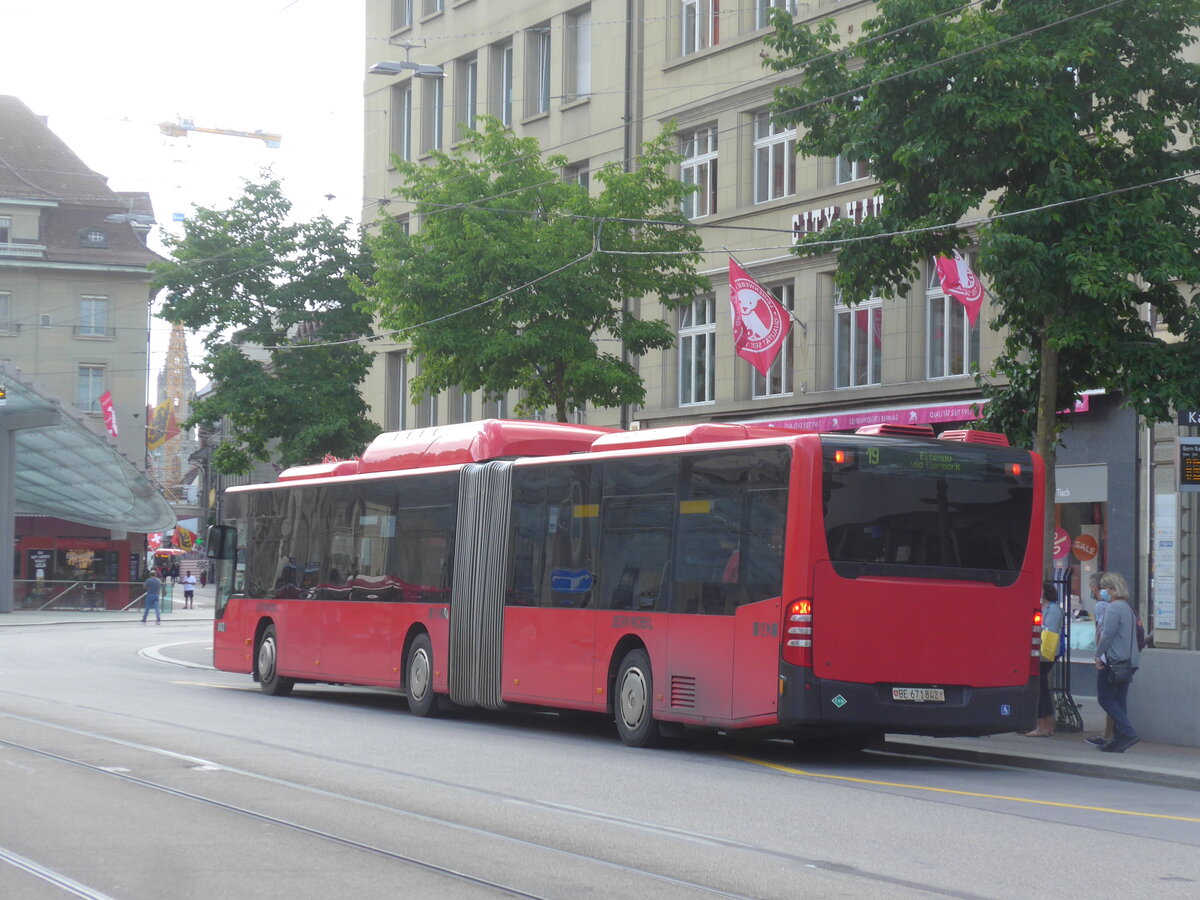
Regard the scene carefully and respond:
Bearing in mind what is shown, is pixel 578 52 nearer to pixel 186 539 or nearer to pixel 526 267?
pixel 526 267

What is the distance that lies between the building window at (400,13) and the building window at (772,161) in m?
16.9

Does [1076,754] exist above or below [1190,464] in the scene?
below

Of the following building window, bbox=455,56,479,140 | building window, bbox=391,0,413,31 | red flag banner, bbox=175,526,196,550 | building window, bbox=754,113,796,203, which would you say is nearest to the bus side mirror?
building window, bbox=754,113,796,203

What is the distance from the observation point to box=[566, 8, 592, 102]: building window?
3912 cm

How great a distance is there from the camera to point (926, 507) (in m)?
14.9

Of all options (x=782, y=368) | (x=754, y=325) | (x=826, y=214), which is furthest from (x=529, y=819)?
(x=782, y=368)

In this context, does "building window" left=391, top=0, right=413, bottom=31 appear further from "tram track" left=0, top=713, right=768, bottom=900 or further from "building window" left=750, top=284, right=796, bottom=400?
"tram track" left=0, top=713, right=768, bottom=900

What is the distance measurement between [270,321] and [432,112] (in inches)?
372

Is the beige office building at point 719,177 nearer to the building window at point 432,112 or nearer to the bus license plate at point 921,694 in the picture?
the building window at point 432,112

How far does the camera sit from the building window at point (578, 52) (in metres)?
39.1

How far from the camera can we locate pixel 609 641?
16719mm

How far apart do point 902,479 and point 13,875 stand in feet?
27.8

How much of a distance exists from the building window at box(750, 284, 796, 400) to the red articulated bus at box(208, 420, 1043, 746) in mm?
13076

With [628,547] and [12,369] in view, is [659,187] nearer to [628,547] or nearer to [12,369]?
[628,547]
